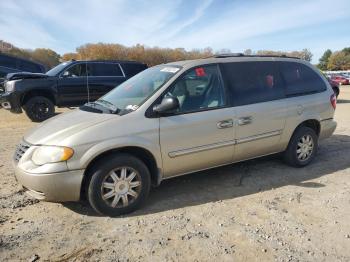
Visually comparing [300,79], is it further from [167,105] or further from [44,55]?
[44,55]

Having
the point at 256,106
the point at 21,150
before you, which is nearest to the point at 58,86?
the point at 21,150

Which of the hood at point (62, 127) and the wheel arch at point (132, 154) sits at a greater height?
the hood at point (62, 127)

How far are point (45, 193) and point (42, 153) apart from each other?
417 mm

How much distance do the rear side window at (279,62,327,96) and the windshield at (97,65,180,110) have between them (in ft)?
5.99

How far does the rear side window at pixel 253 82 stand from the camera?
15.4ft

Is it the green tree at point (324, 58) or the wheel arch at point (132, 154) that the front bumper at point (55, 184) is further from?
the green tree at point (324, 58)

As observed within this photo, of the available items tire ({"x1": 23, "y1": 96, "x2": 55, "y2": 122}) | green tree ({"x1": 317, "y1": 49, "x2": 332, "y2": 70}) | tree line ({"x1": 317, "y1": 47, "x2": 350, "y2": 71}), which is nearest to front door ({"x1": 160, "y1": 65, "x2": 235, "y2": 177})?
tire ({"x1": 23, "y1": 96, "x2": 55, "y2": 122})

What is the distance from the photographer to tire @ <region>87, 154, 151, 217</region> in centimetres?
375

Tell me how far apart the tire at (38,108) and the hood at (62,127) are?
20.5 ft

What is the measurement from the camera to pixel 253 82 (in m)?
4.93

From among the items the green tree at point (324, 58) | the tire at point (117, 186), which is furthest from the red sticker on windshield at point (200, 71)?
the green tree at point (324, 58)

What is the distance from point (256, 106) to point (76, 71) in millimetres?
7354

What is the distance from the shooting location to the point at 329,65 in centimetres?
9950

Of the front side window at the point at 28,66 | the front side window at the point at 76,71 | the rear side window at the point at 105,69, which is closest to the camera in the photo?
the front side window at the point at 76,71
